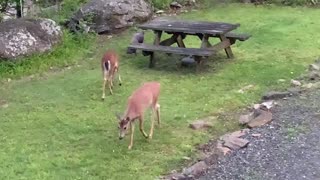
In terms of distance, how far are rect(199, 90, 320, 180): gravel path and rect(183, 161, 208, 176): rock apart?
0.07 m

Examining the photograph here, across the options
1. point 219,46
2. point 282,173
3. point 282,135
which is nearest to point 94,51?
point 219,46

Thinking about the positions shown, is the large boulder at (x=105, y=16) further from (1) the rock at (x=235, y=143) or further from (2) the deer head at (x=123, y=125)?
(1) the rock at (x=235, y=143)

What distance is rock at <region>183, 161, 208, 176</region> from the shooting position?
6.52 m

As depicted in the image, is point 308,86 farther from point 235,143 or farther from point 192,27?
point 192,27

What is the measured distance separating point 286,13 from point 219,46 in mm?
4428

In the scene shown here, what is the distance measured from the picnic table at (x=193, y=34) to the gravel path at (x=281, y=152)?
2879 millimetres

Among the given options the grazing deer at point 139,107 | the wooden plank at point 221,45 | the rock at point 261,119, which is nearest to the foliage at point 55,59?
the wooden plank at point 221,45

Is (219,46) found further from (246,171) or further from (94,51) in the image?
(246,171)

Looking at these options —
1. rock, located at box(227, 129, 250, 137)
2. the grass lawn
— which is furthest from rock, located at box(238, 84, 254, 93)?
rock, located at box(227, 129, 250, 137)

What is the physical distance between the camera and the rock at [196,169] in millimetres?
6517

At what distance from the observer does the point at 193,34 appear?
11.1 m

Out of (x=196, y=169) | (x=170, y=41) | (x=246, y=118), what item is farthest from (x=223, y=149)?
(x=170, y=41)

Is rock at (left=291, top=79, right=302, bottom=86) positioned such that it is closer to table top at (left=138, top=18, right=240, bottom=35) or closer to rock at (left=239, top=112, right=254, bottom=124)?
rock at (left=239, top=112, right=254, bottom=124)

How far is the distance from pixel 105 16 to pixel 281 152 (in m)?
7.50
